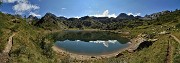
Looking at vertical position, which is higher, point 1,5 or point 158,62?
point 1,5

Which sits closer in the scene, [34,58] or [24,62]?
[24,62]

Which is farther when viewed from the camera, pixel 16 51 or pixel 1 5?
pixel 16 51

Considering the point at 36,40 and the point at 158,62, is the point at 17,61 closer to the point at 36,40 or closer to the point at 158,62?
the point at 158,62

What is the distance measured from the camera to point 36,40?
83.4 meters

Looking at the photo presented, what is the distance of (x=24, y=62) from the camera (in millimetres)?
47594

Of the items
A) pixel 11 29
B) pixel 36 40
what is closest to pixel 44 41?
pixel 36 40

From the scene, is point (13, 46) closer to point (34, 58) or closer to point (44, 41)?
point (34, 58)

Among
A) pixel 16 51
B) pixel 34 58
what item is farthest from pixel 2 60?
pixel 34 58

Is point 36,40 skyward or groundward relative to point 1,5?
groundward

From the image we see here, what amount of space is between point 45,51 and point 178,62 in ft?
153

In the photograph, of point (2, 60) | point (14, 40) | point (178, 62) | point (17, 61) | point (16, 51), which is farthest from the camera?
point (14, 40)

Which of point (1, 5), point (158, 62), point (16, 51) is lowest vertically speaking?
point (158, 62)

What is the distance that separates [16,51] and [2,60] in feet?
27.7

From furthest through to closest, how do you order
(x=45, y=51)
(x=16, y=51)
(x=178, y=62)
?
(x=45, y=51) → (x=16, y=51) → (x=178, y=62)
